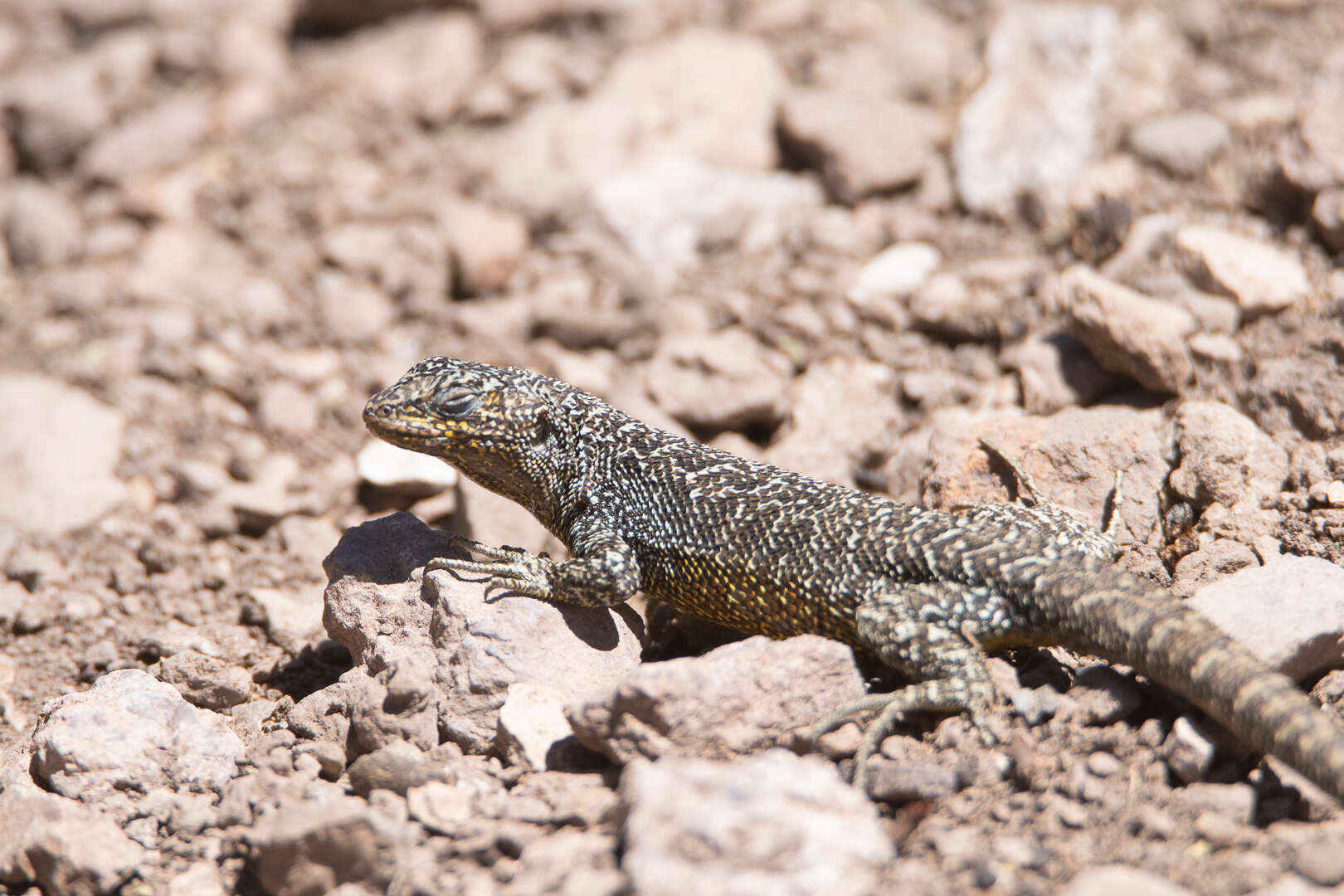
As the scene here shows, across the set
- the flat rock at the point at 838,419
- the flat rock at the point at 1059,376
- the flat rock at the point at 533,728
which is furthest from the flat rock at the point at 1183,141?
the flat rock at the point at 533,728

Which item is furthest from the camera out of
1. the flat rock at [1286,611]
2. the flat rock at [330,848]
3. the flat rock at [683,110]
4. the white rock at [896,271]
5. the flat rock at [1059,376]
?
the flat rock at [683,110]

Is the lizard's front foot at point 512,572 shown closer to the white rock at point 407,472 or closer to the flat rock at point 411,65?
the white rock at point 407,472

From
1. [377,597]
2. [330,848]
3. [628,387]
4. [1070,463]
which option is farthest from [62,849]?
[1070,463]

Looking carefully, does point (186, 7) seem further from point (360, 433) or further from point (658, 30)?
point (360, 433)

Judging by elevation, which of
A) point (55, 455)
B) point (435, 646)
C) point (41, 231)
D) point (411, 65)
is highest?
point (411, 65)

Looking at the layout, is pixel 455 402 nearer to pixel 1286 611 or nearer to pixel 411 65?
pixel 1286 611

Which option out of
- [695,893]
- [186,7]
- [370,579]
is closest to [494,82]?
[186,7]
